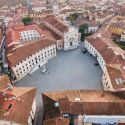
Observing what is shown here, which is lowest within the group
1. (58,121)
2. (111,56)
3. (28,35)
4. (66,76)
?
(66,76)

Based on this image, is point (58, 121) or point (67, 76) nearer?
point (58, 121)

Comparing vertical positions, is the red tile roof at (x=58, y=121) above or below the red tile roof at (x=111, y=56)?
below

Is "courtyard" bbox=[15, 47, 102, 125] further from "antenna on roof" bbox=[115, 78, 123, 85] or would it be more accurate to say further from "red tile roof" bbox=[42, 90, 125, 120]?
"antenna on roof" bbox=[115, 78, 123, 85]

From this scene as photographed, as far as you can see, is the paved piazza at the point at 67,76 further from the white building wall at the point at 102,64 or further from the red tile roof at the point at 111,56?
the red tile roof at the point at 111,56

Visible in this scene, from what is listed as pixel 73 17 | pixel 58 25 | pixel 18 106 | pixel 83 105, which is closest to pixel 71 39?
pixel 58 25

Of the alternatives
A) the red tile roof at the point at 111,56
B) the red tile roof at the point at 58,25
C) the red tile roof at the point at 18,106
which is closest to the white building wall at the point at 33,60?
the red tile roof at the point at 58,25

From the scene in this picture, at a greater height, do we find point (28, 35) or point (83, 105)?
point (28, 35)

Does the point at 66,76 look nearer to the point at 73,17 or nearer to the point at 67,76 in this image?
the point at 67,76

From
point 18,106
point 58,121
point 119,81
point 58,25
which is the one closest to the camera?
point 58,121

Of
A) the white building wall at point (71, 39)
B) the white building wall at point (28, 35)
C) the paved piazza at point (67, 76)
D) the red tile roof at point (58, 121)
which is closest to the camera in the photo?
the red tile roof at point (58, 121)
